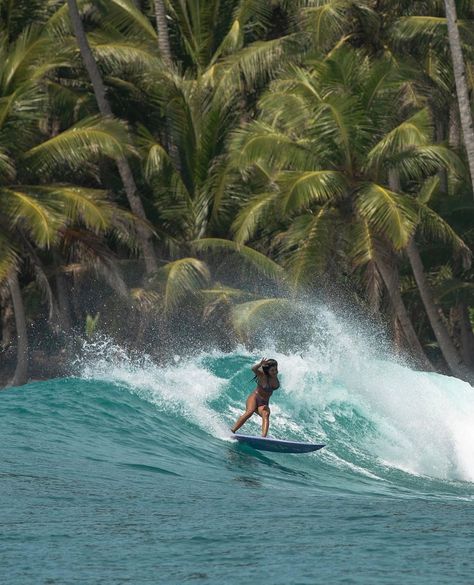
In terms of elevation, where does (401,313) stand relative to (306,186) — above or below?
below

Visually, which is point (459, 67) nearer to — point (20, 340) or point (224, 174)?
point (224, 174)

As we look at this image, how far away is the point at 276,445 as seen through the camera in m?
14.0

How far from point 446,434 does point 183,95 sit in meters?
13.8

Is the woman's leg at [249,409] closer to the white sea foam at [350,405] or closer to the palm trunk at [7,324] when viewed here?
the white sea foam at [350,405]

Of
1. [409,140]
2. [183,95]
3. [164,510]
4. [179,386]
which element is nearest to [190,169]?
[183,95]

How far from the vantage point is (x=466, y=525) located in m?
10.5

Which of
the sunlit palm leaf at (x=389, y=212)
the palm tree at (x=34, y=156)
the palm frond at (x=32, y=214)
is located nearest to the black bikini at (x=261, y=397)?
the sunlit palm leaf at (x=389, y=212)

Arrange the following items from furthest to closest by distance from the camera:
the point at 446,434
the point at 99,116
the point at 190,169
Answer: the point at 190,169 < the point at 99,116 < the point at 446,434

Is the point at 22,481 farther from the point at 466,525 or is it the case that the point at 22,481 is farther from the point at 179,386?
the point at 179,386

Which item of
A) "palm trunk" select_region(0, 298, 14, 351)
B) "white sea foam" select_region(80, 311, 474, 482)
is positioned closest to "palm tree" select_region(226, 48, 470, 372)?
"white sea foam" select_region(80, 311, 474, 482)

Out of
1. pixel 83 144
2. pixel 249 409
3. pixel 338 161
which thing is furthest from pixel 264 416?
pixel 83 144

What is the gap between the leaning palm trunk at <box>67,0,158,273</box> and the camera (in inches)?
1064

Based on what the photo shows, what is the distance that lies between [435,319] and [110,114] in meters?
→ 8.18

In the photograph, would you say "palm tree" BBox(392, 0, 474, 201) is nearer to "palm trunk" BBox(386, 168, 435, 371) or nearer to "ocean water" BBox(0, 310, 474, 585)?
"palm trunk" BBox(386, 168, 435, 371)
